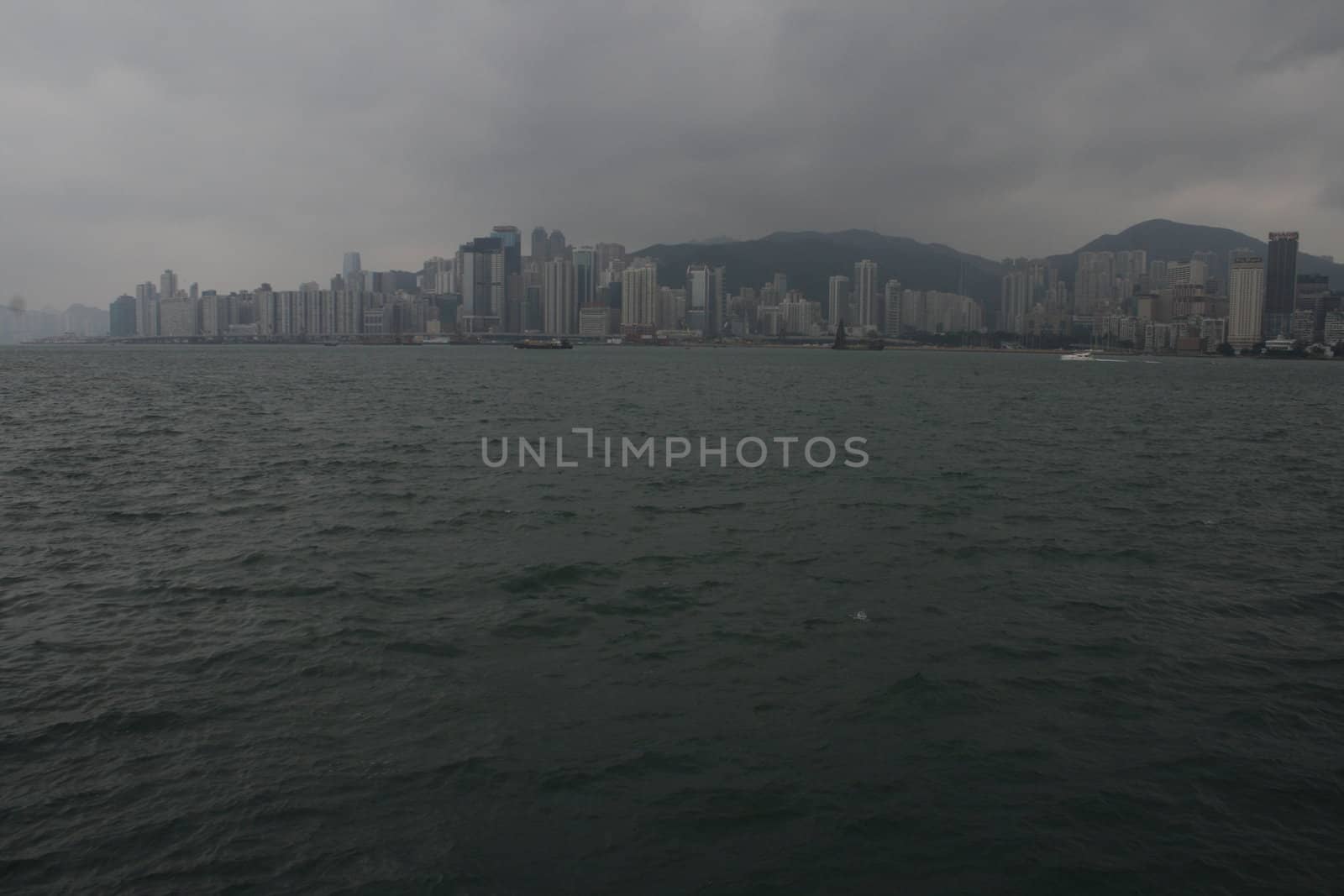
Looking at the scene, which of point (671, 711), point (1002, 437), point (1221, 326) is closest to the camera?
point (671, 711)

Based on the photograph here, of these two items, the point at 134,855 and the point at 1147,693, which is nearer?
the point at 134,855

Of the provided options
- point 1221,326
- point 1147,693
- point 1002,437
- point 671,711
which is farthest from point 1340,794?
point 1221,326

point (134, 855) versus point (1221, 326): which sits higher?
point (1221, 326)

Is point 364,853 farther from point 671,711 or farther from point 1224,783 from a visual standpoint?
point 1224,783

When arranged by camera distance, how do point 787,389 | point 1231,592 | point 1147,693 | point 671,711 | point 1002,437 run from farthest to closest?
point 787,389
point 1002,437
point 1231,592
point 1147,693
point 671,711

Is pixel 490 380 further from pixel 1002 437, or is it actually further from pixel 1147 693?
pixel 1147 693

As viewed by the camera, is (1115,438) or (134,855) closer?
(134,855)

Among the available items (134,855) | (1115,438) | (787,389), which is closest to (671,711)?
(134,855)
